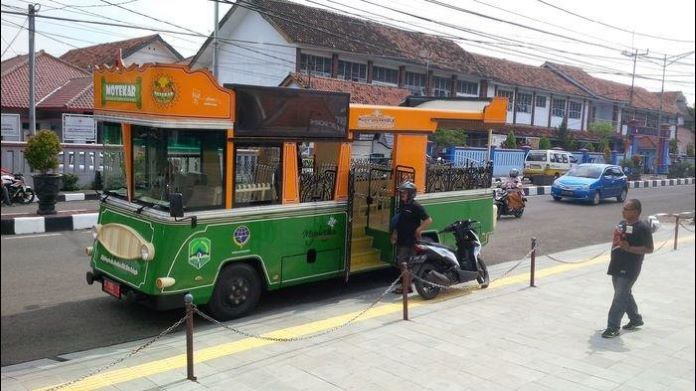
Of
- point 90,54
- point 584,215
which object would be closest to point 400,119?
point 90,54

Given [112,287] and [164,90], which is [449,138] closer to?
[164,90]

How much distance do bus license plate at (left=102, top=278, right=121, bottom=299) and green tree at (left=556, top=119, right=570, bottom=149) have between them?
6.34m

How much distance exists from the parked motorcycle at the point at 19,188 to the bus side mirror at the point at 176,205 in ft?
7.19

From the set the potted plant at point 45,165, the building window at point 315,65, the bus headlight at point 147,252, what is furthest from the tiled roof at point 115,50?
the building window at point 315,65

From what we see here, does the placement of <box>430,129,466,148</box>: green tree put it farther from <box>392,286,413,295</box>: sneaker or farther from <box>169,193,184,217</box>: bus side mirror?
<box>169,193,184,217</box>: bus side mirror

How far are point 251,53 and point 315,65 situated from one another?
108 cm

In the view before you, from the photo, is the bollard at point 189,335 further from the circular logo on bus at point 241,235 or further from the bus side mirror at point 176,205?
the circular logo on bus at point 241,235

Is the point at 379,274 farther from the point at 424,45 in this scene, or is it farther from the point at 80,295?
the point at 424,45

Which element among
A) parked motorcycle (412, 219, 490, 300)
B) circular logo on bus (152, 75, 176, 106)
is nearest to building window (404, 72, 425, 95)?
parked motorcycle (412, 219, 490, 300)

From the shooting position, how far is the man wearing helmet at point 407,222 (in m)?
7.04

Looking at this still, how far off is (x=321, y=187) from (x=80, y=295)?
10.3 feet

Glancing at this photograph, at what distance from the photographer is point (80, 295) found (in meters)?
7.09

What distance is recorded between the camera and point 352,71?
11.9 m

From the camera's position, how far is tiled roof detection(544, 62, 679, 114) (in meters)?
8.31
